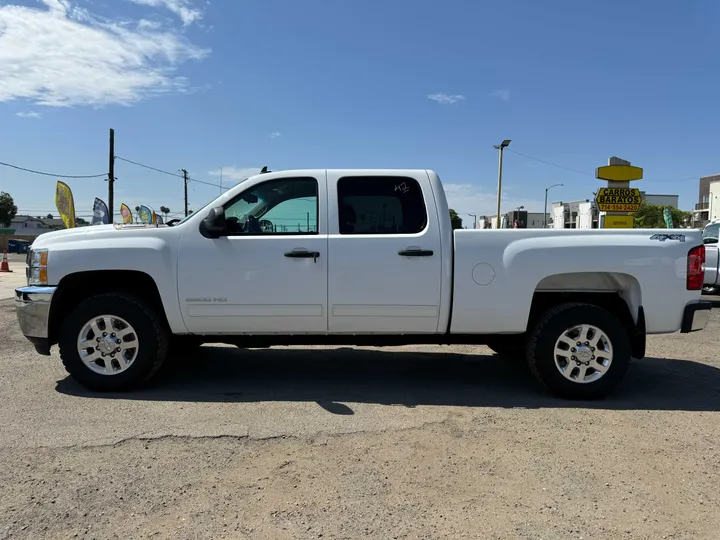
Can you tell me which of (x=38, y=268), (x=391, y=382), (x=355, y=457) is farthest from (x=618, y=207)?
(x=38, y=268)

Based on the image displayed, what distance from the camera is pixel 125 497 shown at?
9.87 feet

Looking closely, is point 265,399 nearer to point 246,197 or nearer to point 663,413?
point 246,197

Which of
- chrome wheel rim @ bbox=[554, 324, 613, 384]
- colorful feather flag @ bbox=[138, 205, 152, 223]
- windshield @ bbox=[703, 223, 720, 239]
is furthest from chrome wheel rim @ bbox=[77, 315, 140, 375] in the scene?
colorful feather flag @ bbox=[138, 205, 152, 223]

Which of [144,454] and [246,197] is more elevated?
[246,197]

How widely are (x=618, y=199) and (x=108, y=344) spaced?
15423mm

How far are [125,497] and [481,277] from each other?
3109 mm

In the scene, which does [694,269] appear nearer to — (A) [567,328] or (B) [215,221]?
(A) [567,328]

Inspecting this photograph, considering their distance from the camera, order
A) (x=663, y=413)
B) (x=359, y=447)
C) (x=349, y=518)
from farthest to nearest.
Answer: (x=663, y=413), (x=359, y=447), (x=349, y=518)

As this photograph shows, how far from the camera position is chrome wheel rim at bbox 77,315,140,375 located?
4.73 metres

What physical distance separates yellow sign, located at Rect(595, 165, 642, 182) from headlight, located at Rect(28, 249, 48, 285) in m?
15.5

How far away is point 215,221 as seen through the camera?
4.58 metres

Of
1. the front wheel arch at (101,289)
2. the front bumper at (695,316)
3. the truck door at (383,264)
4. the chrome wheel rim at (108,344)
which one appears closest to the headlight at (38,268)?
the front wheel arch at (101,289)

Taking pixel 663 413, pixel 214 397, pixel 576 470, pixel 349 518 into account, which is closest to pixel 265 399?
pixel 214 397

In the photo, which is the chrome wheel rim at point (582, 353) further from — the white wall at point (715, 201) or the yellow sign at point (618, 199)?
the white wall at point (715, 201)
